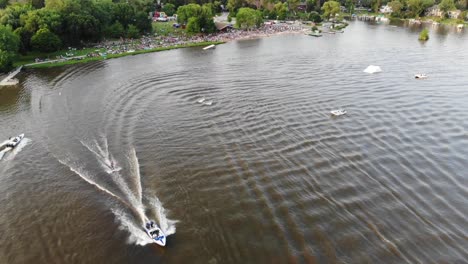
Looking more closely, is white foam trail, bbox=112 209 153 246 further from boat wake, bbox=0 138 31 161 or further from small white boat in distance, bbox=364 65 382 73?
small white boat in distance, bbox=364 65 382 73

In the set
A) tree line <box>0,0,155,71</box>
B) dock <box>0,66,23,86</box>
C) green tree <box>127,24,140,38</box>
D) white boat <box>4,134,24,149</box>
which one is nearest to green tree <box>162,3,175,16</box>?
tree line <box>0,0,155,71</box>

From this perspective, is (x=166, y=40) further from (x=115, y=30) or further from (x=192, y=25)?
(x=115, y=30)

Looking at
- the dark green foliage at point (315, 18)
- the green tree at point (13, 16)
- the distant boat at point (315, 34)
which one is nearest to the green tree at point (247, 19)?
the distant boat at point (315, 34)

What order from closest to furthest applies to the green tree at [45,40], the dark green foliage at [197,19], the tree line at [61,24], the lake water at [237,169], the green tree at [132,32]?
the lake water at [237,169], the tree line at [61,24], the green tree at [45,40], the green tree at [132,32], the dark green foliage at [197,19]

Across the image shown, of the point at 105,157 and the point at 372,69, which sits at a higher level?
the point at 105,157

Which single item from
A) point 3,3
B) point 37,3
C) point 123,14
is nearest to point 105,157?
point 123,14

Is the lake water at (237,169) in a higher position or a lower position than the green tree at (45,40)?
lower

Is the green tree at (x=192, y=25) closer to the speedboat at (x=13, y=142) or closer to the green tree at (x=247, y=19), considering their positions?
the green tree at (x=247, y=19)
